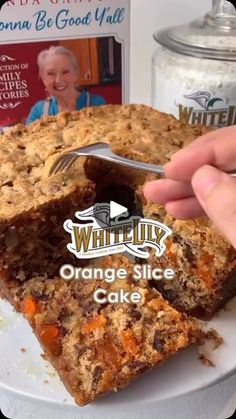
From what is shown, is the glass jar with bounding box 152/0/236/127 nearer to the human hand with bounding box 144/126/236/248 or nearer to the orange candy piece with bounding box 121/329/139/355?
the human hand with bounding box 144/126/236/248

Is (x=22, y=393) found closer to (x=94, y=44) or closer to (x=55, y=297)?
(x=55, y=297)

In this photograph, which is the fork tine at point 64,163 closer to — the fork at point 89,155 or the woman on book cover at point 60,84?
the fork at point 89,155

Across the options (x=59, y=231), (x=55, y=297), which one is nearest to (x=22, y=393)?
(x=55, y=297)

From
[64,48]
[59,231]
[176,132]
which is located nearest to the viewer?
[59,231]

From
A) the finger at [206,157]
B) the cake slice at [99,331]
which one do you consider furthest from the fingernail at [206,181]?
the cake slice at [99,331]

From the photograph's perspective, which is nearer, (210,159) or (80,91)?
(210,159)

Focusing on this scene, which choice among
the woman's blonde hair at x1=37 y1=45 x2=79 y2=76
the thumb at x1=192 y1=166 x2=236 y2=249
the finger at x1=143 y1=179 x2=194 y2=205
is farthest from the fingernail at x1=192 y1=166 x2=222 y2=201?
the woman's blonde hair at x1=37 y1=45 x2=79 y2=76
